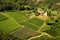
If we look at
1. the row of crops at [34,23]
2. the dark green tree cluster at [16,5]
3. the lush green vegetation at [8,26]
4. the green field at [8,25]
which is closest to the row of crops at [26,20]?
the row of crops at [34,23]

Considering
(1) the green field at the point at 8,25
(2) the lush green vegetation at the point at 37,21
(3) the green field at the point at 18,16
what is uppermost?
(1) the green field at the point at 8,25

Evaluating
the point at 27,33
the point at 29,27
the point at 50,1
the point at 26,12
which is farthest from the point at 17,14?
the point at 50,1

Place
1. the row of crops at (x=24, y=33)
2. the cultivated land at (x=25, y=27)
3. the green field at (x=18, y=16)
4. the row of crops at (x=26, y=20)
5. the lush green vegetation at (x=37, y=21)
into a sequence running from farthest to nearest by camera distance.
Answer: the green field at (x=18, y=16)
the lush green vegetation at (x=37, y=21)
the row of crops at (x=26, y=20)
the cultivated land at (x=25, y=27)
the row of crops at (x=24, y=33)

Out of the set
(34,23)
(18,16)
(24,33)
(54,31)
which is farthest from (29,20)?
(54,31)

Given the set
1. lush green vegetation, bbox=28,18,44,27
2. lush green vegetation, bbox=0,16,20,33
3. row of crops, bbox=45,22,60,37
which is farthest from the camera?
lush green vegetation, bbox=28,18,44,27

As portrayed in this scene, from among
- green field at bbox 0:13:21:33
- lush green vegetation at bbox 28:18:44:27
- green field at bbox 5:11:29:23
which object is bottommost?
lush green vegetation at bbox 28:18:44:27

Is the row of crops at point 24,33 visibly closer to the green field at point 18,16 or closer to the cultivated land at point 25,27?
the cultivated land at point 25,27

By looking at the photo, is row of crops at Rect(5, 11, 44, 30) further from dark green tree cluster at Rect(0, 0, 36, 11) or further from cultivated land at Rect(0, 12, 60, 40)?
dark green tree cluster at Rect(0, 0, 36, 11)

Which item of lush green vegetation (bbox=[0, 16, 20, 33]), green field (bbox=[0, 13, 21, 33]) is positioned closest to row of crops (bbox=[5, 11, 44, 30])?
green field (bbox=[0, 13, 21, 33])

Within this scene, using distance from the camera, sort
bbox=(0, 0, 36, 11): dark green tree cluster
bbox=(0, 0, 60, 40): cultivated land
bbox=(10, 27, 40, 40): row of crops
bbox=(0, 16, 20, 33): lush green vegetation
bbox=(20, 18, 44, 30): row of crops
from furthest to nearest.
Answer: bbox=(0, 0, 36, 11): dark green tree cluster
bbox=(20, 18, 44, 30): row of crops
bbox=(0, 16, 20, 33): lush green vegetation
bbox=(0, 0, 60, 40): cultivated land
bbox=(10, 27, 40, 40): row of crops

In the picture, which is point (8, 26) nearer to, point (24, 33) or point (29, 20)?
point (24, 33)

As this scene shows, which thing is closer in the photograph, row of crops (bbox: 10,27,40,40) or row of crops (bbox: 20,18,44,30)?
row of crops (bbox: 10,27,40,40)
